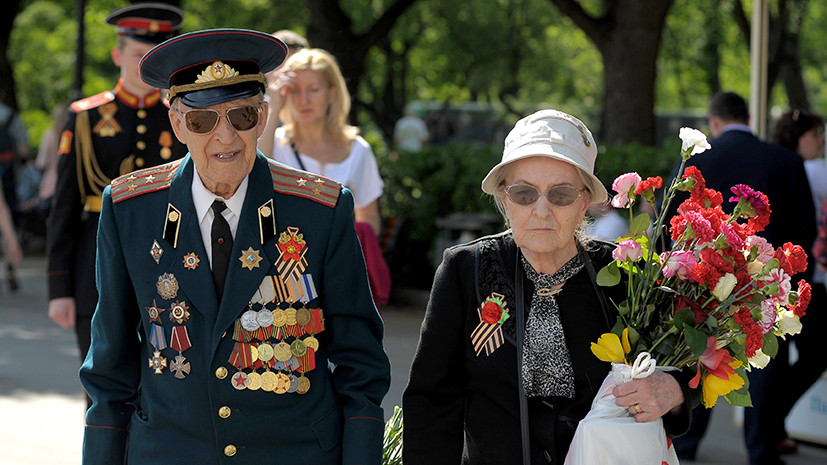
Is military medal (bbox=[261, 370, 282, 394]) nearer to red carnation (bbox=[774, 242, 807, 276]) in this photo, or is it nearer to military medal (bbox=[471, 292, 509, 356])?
military medal (bbox=[471, 292, 509, 356])

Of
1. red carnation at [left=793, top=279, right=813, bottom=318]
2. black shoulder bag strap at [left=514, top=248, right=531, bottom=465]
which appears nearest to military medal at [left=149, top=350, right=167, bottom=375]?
black shoulder bag strap at [left=514, top=248, right=531, bottom=465]

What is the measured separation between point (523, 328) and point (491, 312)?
98 millimetres

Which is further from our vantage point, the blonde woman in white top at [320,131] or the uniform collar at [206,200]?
Result: the blonde woman in white top at [320,131]

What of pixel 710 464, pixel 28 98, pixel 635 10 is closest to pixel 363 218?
pixel 710 464

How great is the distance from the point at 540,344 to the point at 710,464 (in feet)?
13.7

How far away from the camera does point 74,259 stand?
15.9 feet

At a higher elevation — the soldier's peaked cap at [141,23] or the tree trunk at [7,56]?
the soldier's peaked cap at [141,23]

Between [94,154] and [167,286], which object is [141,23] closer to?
[94,154]

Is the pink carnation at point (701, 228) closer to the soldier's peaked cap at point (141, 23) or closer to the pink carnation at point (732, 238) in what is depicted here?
the pink carnation at point (732, 238)

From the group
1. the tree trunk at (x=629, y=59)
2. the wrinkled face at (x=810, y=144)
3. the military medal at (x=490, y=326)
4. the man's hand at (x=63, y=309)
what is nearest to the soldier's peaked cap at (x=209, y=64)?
the military medal at (x=490, y=326)

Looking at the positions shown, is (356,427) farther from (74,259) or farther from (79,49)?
(79,49)

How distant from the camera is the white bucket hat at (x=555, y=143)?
297 cm

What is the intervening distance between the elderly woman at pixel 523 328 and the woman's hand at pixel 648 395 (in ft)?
0.20

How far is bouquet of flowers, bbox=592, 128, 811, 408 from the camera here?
2811 millimetres
